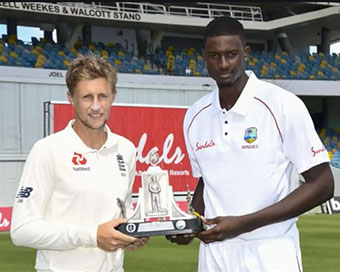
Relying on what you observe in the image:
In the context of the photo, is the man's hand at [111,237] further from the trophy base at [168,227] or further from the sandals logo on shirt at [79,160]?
the sandals logo on shirt at [79,160]

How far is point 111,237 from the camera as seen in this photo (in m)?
2.58

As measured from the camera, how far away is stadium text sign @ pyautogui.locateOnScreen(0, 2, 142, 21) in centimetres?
2431

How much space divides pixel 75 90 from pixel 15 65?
2052cm

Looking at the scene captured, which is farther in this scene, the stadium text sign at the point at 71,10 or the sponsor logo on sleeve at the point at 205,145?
the stadium text sign at the point at 71,10

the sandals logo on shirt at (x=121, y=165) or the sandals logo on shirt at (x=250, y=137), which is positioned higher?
the sandals logo on shirt at (x=250, y=137)

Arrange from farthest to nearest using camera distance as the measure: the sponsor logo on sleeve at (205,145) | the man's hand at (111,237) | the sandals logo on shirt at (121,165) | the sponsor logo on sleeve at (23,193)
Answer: the sandals logo on shirt at (121,165) → the sponsor logo on sleeve at (205,145) → the sponsor logo on sleeve at (23,193) → the man's hand at (111,237)

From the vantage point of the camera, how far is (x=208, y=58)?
2705 millimetres

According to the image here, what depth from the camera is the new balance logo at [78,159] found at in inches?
109

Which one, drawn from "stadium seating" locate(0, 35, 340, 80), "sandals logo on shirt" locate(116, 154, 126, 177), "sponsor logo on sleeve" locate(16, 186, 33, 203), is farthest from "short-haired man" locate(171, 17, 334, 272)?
"stadium seating" locate(0, 35, 340, 80)

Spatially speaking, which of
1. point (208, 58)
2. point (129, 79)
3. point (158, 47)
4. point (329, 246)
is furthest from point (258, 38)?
point (208, 58)

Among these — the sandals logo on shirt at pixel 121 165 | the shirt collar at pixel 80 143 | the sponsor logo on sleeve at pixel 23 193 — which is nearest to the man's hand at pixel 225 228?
the sandals logo on shirt at pixel 121 165

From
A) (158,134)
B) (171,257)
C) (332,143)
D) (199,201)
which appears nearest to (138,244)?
(199,201)

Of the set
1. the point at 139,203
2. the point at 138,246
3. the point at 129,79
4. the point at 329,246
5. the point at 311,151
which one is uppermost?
the point at 129,79

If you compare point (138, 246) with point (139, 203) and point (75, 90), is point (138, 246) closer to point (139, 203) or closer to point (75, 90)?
point (139, 203)
